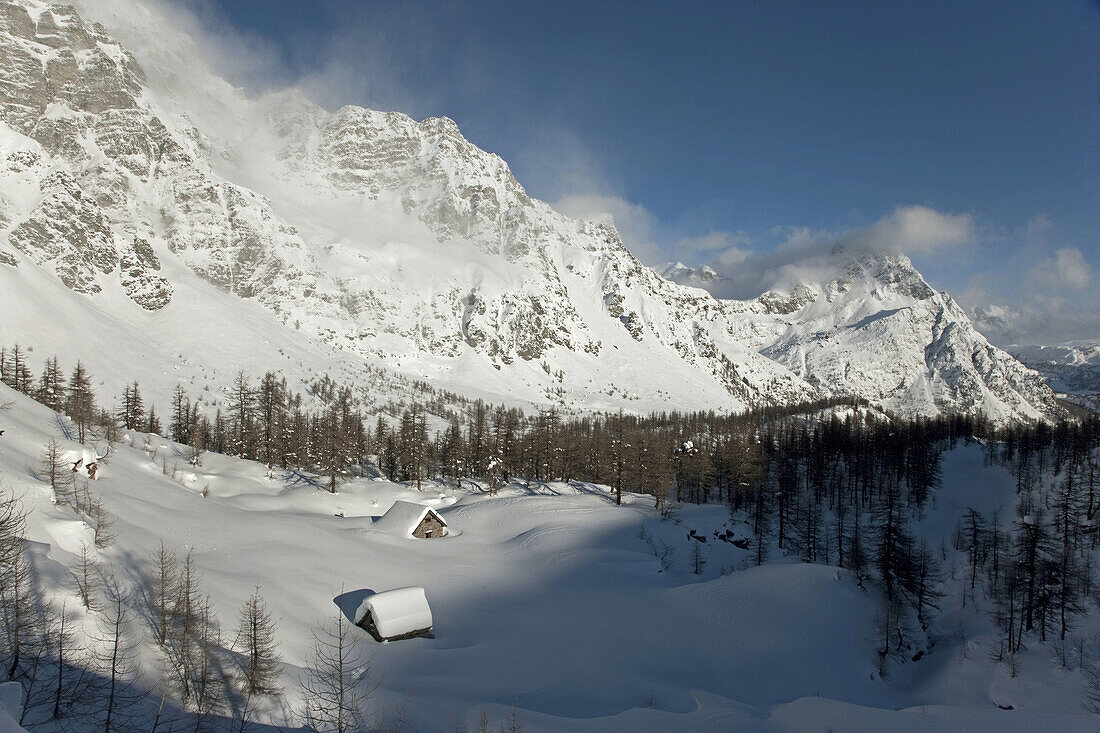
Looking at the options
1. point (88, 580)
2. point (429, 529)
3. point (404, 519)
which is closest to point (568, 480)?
point (429, 529)

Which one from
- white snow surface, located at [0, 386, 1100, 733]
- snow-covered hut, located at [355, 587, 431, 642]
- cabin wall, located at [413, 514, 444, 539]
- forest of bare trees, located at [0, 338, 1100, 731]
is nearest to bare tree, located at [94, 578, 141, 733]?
forest of bare trees, located at [0, 338, 1100, 731]

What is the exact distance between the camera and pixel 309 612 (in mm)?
26406

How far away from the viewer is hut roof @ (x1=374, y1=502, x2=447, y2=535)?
44.5 m

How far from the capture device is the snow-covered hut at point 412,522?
4459 centimetres

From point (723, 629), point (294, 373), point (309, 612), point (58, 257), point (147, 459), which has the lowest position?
point (723, 629)

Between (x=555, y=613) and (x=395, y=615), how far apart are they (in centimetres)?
1130

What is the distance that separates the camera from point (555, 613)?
33094mm

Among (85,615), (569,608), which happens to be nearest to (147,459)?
(85,615)

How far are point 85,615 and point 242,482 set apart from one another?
42.2 metres

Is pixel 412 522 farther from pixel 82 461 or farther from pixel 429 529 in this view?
pixel 82 461

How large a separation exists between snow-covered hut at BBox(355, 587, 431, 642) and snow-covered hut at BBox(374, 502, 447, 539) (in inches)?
687

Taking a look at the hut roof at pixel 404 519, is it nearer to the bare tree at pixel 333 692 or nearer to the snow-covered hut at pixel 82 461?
the bare tree at pixel 333 692

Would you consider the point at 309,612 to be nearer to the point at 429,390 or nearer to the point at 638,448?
the point at 638,448

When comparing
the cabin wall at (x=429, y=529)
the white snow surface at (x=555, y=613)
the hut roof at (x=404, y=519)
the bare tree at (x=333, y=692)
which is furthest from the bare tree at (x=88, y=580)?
the cabin wall at (x=429, y=529)
